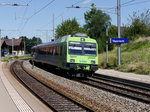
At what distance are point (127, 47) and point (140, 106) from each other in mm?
29116

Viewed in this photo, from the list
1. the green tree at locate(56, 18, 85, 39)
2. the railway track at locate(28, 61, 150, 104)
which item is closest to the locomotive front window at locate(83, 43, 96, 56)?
the railway track at locate(28, 61, 150, 104)

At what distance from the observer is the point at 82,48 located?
75.3ft

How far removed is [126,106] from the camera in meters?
12.2

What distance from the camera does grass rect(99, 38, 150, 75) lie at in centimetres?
2588

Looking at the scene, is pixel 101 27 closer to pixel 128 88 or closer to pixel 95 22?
pixel 95 22

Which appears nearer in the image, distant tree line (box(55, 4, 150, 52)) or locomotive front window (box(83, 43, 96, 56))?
locomotive front window (box(83, 43, 96, 56))

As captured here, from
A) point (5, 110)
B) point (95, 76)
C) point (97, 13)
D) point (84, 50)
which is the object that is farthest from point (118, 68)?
point (97, 13)

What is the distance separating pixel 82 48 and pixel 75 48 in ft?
1.78

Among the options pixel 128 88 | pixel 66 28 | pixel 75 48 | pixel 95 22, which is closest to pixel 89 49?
pixel 75 48

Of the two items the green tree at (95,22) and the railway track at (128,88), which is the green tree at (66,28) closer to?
the green tree at (95,22)

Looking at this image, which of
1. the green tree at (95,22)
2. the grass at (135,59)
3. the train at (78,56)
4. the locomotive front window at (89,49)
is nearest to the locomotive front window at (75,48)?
the train at (78,56)

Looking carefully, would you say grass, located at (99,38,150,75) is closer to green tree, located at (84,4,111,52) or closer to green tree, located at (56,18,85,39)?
green tree, located at (56,18,85,39)

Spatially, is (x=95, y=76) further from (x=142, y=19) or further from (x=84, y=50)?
(x=142, y=19)

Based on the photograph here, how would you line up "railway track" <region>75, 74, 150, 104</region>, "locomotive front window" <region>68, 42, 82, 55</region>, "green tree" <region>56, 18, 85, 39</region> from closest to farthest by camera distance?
"railway track" <region>75, 74, 150, 104</region> → "locomotive front window" <region>68, 42, 82, 55</region> → "green tree" <region>56, 18, 85, 39</region>
